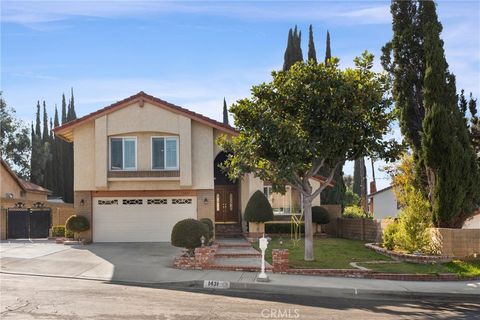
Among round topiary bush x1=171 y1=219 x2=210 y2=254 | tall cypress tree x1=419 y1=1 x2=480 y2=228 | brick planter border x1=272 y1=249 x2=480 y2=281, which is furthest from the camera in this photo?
tall cypress tree x1=419 y1=1 x2=480 y2=228

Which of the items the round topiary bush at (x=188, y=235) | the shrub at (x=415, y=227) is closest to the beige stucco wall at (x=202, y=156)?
the round topiary bush at (x=188, y=235)

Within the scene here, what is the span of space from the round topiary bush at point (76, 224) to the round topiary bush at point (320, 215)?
37.3ft

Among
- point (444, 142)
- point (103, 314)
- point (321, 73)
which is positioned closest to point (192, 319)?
point (103, 314)

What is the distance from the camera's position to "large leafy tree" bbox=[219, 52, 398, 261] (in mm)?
17672

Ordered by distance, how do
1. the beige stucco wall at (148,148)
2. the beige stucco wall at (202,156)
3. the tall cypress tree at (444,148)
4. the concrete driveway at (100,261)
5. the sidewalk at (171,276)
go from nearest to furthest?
the sidewalk at (171,276) < the concrete driveway at (100,261) < the tall cypress tree at (444,148) < the beige stucco wall at (148,148) < the beige stucco wall at (202,156)

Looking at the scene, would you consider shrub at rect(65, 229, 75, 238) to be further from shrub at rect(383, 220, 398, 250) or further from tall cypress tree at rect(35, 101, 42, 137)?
tall cypress tree at rect(35, 101, 42, 137)

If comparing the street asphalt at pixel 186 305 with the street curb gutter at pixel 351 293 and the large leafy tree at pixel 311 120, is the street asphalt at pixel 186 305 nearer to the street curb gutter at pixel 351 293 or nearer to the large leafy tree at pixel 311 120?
the street curb gutter at pixel 351 293

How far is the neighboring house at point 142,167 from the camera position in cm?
2578

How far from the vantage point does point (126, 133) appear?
2592cm

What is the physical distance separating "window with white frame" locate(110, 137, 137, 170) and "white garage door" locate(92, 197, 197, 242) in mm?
1820

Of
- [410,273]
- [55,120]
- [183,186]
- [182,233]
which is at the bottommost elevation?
[410,273]

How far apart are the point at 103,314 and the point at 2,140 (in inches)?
1822

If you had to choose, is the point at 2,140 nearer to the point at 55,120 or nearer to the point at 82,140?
the point at 55,120

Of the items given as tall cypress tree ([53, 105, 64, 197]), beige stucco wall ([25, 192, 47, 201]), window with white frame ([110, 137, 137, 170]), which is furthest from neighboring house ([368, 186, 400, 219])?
window with white frame ([110, 137, 137, 170])
